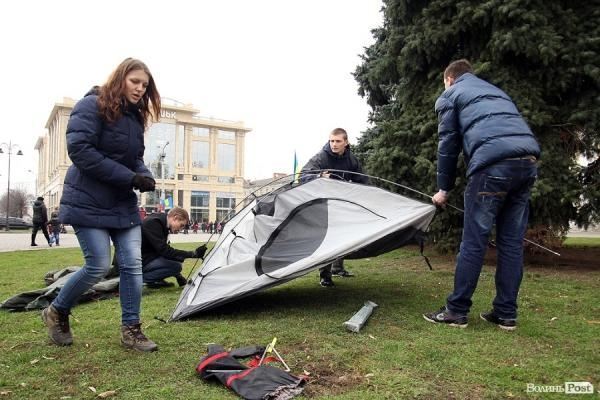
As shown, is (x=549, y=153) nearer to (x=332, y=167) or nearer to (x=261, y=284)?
(x=332, y=167)

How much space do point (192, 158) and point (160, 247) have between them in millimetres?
72846

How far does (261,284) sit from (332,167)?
232cm

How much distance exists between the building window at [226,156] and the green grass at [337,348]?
75.5m

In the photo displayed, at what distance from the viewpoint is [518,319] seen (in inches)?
147

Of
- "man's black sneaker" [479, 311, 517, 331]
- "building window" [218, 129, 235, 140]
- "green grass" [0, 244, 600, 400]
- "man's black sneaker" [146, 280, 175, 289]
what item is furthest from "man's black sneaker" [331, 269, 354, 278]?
"building window" [218, 129, 235, 140]

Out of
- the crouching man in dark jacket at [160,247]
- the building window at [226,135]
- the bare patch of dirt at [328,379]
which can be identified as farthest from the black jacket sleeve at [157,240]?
the building window at [226,135]

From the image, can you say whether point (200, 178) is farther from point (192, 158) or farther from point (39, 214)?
point (39, 214)

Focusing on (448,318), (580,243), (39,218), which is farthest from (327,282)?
(39,218)

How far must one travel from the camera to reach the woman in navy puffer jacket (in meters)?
2.90

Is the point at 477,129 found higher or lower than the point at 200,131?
lower

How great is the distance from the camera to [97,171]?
2.87 meters

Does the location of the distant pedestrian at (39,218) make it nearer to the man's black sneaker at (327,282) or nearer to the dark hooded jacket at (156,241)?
the dark hooded jacket at (156,241)

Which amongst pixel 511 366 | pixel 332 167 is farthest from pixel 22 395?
pixel 332 167

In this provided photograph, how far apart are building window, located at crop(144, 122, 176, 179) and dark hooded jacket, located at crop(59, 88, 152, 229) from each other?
223 ft
